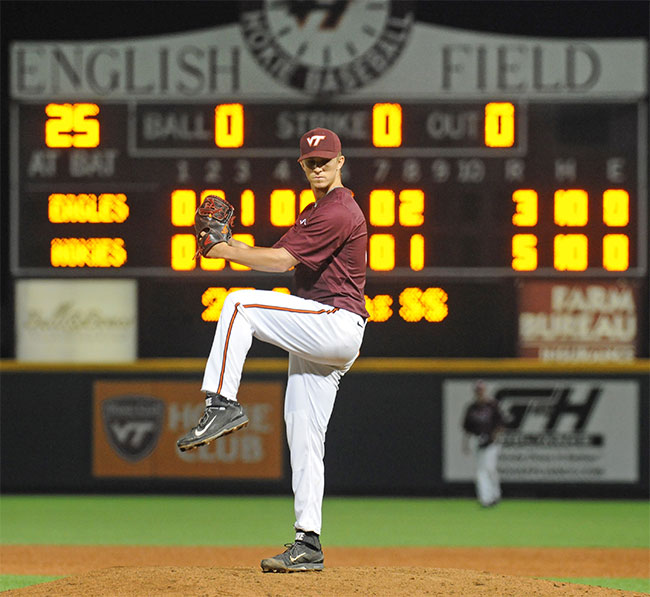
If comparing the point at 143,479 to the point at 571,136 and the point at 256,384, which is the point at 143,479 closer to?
the point at 256,384

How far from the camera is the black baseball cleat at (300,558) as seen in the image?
16.1 ft

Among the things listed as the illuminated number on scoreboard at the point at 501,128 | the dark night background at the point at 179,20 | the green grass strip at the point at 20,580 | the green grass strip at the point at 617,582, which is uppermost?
the dark night background at the point at 179,20

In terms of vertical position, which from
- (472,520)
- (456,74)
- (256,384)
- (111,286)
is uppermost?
(456,74)

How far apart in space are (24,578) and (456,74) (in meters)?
6.14

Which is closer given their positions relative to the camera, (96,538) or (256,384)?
(96,538)

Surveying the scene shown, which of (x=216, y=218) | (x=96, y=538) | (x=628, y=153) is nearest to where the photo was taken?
(x=216, y=218)

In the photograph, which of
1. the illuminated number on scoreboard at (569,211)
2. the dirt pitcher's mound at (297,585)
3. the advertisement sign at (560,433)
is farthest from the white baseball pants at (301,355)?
the advertisement sign at (560,433)

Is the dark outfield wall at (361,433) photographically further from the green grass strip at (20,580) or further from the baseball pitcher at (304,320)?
the baseball pitcher at (304,320)

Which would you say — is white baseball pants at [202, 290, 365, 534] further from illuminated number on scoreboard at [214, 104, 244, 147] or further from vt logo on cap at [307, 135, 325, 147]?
illuminated number on scoreboard at [214, 104, 244, 147]

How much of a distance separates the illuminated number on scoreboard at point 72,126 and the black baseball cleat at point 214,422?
6.67m

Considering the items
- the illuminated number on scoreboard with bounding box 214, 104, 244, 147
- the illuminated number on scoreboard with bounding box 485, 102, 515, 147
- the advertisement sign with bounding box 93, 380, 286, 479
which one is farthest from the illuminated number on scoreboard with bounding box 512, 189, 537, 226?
the advertisement sign with bounding box 93, 380, 286, 479

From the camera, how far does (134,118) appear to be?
10883mm

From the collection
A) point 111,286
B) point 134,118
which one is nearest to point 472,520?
point 111,286

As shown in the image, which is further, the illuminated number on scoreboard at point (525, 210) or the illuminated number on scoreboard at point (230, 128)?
the illuminated number on scoreboard at point (230, 128)
